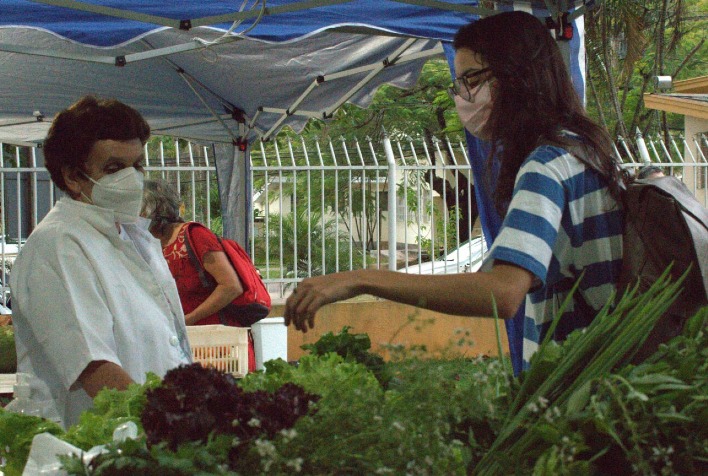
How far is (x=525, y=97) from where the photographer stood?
6.05ft

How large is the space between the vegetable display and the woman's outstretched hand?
0.09 m

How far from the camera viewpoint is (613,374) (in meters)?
1.26

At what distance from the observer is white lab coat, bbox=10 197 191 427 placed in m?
2.24

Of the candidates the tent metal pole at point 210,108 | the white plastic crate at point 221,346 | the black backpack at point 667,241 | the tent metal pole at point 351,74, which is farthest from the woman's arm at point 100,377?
the tent metal pole at point 210,108

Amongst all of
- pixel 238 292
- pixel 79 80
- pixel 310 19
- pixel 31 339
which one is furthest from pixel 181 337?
pixel 79 80

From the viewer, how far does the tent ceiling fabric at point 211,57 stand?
4.42 meters

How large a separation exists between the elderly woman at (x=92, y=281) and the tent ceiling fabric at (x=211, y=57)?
1669mm

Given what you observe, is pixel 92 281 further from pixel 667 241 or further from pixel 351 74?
pixel 351 74

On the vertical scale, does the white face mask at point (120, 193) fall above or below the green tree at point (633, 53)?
below

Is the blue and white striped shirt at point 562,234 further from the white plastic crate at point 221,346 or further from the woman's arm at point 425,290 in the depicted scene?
the white plastic crate at point 221,346

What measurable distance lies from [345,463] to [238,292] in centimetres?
362

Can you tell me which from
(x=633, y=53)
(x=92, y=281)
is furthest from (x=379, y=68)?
(x=633, y=53)

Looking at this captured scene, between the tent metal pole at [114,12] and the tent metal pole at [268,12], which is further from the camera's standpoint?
the tent metal pole at [268,12]

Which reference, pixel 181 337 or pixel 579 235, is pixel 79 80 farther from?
pixel 579 235
